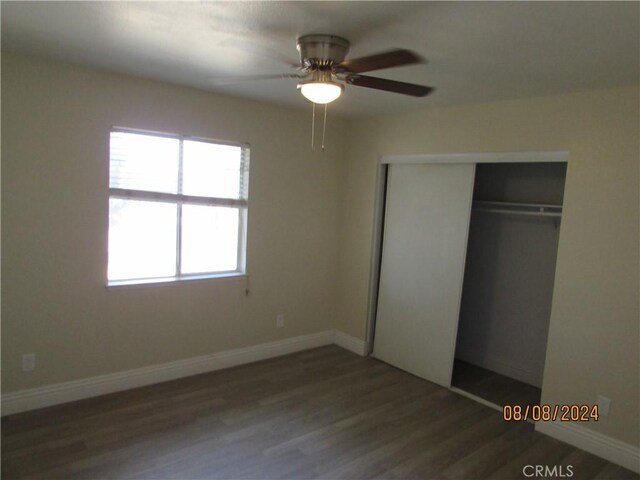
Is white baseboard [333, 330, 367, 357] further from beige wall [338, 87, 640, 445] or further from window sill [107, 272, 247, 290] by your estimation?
beige wall [338, 87, 640, 445]

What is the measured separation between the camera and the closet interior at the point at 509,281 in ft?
12.7

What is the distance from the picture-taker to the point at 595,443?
2914 mm

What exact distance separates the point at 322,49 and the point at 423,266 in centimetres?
243

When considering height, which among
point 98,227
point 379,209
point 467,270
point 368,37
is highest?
point 368,37

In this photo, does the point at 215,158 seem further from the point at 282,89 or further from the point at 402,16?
the point at 402,16

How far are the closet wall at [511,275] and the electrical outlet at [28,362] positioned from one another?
3.82m

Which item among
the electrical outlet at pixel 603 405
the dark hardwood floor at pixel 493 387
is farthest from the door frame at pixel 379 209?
the electrical outlet at pixel 603 405

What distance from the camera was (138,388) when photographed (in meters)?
3.45

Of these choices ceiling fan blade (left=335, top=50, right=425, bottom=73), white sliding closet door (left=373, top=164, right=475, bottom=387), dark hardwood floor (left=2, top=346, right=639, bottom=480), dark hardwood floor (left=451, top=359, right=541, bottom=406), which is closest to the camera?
ceiling fan blade (left=335, top=50, right=425, bottom=73)

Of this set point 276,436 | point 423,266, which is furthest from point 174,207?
point 423,266

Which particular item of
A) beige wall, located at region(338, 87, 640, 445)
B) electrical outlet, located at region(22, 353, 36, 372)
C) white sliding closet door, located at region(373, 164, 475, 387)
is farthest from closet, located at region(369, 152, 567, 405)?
electrical outlet, located at region(22, 353, 36, 372)

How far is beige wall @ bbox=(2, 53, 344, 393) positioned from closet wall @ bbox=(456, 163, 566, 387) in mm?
1885

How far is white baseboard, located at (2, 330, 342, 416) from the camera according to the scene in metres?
3.02

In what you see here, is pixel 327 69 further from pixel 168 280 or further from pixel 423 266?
pixel 423 266
